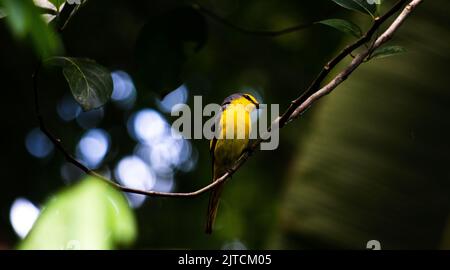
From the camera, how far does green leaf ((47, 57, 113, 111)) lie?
185 centimetres

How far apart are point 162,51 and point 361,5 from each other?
943 mm

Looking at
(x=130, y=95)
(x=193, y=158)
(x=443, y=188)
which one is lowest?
(x=443, y=188)

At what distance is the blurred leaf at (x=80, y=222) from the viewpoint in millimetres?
943

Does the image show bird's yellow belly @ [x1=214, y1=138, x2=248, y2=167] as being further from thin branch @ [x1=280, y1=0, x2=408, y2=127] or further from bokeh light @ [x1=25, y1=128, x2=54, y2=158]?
bokeh light @ [x1=25, y1=128, x2=54, y2=158]

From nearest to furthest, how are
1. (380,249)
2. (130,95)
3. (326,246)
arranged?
(380,249)
(326,246)
(130,95)

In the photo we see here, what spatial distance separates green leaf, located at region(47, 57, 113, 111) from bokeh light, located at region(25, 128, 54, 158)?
2810mm

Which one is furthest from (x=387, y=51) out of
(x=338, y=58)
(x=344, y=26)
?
(x=338, y=58)

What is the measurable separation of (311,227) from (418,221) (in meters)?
0.33

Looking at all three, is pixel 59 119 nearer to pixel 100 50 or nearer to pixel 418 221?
pixel 100 50

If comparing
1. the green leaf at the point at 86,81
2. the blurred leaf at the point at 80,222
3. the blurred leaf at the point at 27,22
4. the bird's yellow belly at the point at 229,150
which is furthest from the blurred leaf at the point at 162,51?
the blurred leaf at the point at 27,22

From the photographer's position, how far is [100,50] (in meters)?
4.54

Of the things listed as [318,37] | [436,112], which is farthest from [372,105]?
[318,37]

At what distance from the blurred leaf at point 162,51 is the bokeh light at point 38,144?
2.38 meters

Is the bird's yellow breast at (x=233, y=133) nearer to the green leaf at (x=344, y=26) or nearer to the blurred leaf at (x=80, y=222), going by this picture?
the green leaf at (x=344, y=26)
